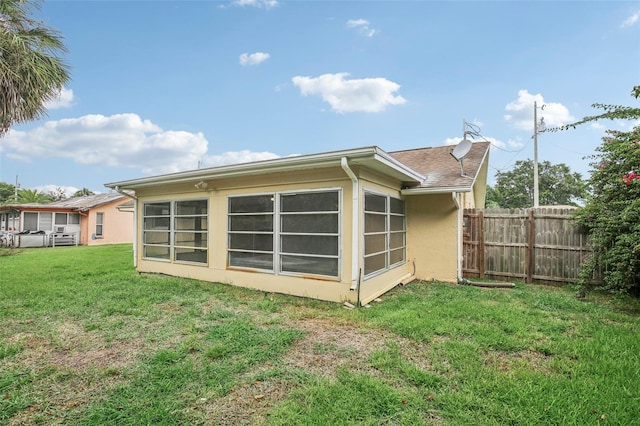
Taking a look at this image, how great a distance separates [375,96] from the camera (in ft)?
53.2

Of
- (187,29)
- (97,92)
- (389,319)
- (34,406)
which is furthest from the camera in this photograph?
(97,92)

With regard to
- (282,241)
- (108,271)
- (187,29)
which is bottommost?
(108,271)

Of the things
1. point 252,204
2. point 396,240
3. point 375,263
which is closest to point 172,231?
point 252,204

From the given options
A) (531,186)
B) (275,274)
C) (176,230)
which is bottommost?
(275,274)

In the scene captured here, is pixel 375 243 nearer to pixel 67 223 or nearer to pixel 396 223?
pixel 396 223

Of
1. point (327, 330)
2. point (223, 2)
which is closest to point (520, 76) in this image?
point (223, 2)

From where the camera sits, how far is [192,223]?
7656 millimetres

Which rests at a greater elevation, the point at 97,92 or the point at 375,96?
the point at 375,96

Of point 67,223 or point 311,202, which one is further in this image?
point 67,223

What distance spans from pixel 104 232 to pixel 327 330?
21.0 meters

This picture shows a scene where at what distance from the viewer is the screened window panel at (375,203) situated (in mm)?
5633

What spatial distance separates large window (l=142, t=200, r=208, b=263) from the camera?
7484 millimetres

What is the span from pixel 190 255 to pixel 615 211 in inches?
369

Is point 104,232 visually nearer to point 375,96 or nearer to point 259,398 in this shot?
point 375,96
